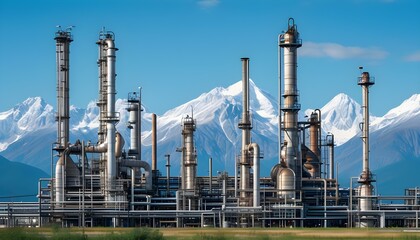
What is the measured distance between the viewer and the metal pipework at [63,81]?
357ft

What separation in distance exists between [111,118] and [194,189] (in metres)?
10.9

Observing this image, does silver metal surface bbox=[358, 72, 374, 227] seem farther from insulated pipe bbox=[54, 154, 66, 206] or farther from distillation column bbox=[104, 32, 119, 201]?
insulated pipe bbox=[54, 154, 66, 206]

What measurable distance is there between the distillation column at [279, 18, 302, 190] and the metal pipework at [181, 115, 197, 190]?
367 inches

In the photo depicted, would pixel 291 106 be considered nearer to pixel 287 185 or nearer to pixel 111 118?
pixel 287 185

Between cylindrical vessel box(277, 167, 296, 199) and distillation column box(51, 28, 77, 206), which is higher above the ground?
distillation column box(51, 28, 77, 206)

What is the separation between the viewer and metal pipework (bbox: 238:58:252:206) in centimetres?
10531

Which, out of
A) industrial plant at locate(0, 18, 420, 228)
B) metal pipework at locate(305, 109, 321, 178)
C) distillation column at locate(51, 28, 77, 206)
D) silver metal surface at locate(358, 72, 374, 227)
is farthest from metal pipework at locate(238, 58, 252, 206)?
distillation column at locate(51, 28, 77, 206)

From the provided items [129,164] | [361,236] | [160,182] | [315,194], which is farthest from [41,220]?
[361,236]

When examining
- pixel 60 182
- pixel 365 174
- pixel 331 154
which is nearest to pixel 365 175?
pixel 365 174

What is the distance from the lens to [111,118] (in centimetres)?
10381

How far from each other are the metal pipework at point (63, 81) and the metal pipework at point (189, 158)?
37.6 feet

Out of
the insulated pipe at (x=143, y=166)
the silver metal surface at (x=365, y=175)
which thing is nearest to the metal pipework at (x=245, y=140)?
the insulated pipe at (x=143, y=166)

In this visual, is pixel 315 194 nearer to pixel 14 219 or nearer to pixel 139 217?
pixel 139 217

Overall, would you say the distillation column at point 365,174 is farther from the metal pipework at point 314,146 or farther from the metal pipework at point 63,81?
the metal pipework at point 63,81
